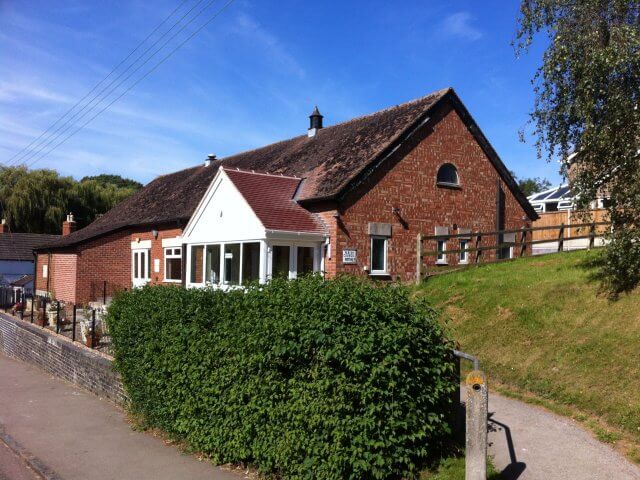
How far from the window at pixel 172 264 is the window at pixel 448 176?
Result: 401 inches

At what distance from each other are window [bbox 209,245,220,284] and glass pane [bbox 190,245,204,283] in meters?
0.49

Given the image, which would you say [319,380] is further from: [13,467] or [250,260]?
[250,260]

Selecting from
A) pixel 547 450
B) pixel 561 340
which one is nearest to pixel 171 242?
pixel 561 340

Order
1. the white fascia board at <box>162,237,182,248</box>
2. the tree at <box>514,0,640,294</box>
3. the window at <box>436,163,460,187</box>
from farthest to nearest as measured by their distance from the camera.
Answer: the white fascia board at <box>162,237,182,248</box> → the window at <box>436,163,460,187</box> → the tree at <box>514,0,640,294</box>

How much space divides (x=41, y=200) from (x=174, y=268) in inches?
1132

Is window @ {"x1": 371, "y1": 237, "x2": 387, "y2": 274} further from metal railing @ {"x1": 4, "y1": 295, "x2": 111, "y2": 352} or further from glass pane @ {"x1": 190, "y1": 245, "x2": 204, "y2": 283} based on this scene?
metal railing @ {"x1": 4, "y1": 295, "x2": 111, "y2": 352}

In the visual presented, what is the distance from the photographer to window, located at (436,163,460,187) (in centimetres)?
1836

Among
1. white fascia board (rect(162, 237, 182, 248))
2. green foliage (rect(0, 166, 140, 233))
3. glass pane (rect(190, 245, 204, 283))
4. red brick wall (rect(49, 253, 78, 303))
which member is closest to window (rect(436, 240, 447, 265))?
glass pane (rect(190, 245, 204, 283))

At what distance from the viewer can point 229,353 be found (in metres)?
6.29

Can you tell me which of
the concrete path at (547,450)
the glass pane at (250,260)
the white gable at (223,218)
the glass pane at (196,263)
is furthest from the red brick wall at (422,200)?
the concrete path at (547,450)

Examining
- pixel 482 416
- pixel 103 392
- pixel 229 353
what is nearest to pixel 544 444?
pixel 482 416

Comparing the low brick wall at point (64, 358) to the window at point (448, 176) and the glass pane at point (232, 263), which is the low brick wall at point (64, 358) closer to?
the glass pane at point (232, 263)

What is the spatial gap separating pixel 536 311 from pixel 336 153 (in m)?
10.2

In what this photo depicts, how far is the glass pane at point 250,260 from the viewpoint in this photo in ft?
51.6
